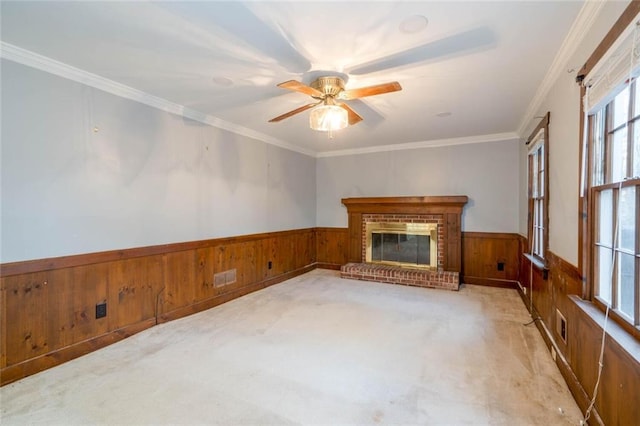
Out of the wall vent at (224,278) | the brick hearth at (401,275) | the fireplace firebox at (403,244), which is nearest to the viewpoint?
the wall vent at (224,278)

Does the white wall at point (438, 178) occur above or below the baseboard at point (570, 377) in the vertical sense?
above

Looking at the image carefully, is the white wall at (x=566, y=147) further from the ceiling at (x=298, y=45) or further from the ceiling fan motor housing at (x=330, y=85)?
the ceiling fan motor housing at (x=330, y=85)

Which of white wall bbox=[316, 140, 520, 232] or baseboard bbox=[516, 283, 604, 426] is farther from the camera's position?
white wall bbox=[316, 140, 520, 232]

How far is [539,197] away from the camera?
11.1 feet

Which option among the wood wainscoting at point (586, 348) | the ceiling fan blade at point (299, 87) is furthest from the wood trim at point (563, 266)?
the ceiling fan blade at point (299, 87)

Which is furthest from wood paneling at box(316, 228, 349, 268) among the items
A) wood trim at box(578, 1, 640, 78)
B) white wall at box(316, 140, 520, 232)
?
wood trim at box(578, 1, 640, 78)

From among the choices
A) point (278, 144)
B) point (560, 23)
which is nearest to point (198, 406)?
point (560, 23)

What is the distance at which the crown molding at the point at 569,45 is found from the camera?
1.71m

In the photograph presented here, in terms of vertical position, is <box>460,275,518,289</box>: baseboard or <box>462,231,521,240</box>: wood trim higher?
<box>462,231,521,240</box>: wood trim

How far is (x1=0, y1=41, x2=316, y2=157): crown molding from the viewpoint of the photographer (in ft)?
7.32

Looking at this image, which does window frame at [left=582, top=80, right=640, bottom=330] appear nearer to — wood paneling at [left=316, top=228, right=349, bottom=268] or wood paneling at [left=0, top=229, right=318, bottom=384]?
wood paneling at [left=0, top=229, right=318, bottom=384]

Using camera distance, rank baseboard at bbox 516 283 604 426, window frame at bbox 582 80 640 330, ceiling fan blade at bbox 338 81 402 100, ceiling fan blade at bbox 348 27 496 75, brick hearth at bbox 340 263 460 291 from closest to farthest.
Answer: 1. window frame at bbox 582 80 640 330
2. baseboard at bbox 516 283 604 426
3. ceiling fan blade at bbox 348 27 496 75
4. ceiling fan blade at bbox 338 81 402 100
5. brick hearth at bbox 340 263 460 291

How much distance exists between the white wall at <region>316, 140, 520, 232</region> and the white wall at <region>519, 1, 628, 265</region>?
6.82ft

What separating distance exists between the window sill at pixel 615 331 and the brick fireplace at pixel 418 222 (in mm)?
2842
